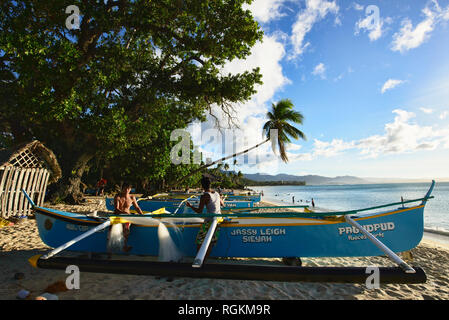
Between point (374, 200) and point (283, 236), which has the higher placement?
point (283, 236)

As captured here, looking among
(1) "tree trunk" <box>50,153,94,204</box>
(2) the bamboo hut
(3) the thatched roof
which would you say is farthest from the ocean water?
(3) the thatched roof

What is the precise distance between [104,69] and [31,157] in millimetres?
5190

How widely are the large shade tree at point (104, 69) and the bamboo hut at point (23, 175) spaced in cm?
156

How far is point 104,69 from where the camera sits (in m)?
10.4

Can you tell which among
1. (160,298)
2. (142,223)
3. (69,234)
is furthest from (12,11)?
(160,298)

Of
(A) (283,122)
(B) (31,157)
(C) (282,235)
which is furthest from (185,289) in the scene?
(A) (283,122)

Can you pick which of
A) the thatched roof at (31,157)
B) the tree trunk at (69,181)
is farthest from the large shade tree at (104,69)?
the thatched roof at (31,157)

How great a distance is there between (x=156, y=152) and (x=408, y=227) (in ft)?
57.6

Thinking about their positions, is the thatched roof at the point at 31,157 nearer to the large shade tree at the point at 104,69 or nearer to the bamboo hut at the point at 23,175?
the bamboo hut at the point at 23,175

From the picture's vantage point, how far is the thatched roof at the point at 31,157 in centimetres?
838

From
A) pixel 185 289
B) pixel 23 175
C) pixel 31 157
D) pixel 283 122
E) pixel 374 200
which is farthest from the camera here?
pixel 374 200

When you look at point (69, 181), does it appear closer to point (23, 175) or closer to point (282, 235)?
point (23, 175)

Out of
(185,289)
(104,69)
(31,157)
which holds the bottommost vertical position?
(185,289)

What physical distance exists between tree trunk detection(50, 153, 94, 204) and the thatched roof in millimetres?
1375
